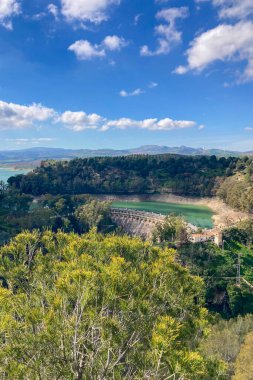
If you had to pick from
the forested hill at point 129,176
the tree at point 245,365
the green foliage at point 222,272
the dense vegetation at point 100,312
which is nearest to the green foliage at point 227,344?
the tree at point 245,365

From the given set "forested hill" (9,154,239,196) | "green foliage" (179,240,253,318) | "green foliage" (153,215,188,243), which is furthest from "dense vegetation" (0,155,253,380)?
"forested hill" (9,154,239,196)

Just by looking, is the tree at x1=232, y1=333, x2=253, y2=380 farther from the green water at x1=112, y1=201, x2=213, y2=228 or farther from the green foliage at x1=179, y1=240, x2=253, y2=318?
the green water at x1=112, y1=201, x2=213, y2=228

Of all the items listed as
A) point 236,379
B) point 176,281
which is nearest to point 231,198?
point 236,379

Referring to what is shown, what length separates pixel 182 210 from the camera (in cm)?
11156

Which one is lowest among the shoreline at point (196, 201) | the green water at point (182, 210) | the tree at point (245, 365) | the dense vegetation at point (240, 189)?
the green water at point (182, 210)

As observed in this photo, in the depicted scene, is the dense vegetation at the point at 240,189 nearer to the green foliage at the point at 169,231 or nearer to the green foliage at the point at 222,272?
the green foliage at the point at 222,272

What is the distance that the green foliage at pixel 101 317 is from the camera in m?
6.52

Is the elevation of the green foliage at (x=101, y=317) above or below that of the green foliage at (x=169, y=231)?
above

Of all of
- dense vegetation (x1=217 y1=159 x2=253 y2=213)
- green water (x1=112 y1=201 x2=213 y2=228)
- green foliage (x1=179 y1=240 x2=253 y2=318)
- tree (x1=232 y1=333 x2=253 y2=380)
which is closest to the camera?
tree (x1=232 y1=333 x2=253 y2=380)

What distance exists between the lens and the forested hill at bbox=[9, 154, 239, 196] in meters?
123

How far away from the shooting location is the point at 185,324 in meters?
8.97

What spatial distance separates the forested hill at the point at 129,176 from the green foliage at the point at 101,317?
113m

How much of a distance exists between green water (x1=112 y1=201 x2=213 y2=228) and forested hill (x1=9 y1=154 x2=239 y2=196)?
7796 millimetres

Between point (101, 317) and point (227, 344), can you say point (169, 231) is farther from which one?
point (101, 317)
